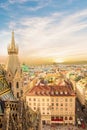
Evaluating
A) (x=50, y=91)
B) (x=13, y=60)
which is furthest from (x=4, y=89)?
(x=50, y=91)

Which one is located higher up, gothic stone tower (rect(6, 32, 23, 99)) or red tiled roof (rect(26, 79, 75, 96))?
gothic stone tower (rect(6, 32, 23, 99))

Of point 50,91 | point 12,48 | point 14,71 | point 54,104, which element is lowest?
point 54,104

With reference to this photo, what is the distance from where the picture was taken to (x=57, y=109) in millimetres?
101500

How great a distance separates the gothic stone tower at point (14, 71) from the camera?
205ft

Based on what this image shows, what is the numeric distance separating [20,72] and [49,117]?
42.6 metres

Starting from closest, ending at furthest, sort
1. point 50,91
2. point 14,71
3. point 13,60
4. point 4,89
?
1. point 4,89
2. point 14,71
3. point 13,60
4. point 50,91

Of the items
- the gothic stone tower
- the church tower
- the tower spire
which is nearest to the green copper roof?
the gothic stone tower

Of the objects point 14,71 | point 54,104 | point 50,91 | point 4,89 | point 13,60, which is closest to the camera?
point 4,89

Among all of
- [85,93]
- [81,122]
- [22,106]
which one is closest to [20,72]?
[22,106]

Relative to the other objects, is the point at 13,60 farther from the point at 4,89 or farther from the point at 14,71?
the point at 4,89

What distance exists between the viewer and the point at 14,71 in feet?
206

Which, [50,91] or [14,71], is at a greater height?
[14,71]

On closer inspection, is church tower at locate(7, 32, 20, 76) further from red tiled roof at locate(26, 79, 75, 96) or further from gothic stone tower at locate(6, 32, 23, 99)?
red tiled roof at locate(26, 79, 75, 96)

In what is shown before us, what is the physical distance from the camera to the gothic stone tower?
62487mm
